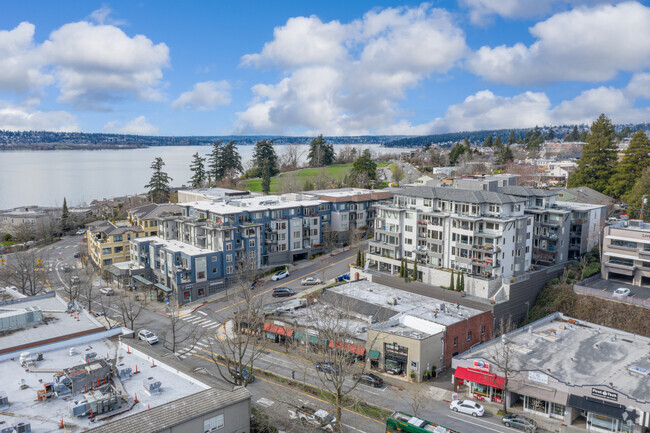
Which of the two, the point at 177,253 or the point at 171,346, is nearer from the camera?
the point at 171,346

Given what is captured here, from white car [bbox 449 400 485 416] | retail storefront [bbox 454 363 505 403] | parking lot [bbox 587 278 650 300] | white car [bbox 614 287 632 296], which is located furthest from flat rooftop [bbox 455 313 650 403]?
parking lot [bbox 587 278 650 300]

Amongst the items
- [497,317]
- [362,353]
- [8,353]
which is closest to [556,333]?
[497,317]

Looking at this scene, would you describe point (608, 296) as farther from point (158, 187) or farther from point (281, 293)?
point (158, 187)

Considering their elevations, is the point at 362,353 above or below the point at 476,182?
below

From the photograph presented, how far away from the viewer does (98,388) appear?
82.8 ft

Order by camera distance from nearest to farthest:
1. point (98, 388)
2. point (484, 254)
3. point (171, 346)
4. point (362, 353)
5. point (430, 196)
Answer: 1. point (98, 388)
2. point (362, 353)
3. point (171, 346)
4. point (484, 254)
5. point (430, 196)

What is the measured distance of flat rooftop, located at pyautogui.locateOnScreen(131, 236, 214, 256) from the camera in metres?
61.7

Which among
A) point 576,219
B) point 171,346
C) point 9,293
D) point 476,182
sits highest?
point 476,182

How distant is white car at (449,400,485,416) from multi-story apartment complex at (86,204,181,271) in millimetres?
54210

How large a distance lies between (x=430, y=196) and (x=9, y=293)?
45.5 meters

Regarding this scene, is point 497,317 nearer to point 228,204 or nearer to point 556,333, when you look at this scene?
point 556,333

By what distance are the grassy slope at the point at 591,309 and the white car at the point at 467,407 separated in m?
19.8

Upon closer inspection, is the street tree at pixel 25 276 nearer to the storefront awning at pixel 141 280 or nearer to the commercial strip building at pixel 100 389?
the storefront awning at pixel 141 280

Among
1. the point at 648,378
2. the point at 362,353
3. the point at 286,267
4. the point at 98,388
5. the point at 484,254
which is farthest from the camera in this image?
the point at 286,267
